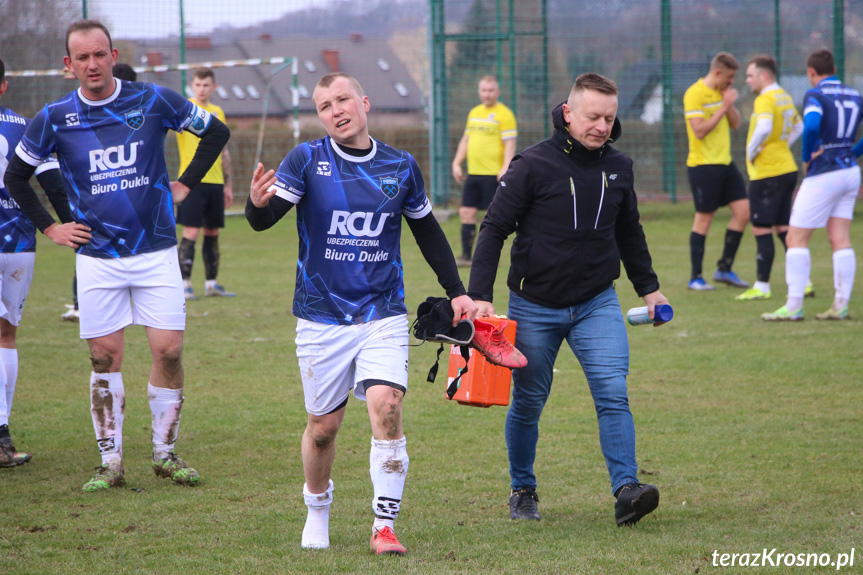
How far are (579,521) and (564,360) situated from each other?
3.69 meters

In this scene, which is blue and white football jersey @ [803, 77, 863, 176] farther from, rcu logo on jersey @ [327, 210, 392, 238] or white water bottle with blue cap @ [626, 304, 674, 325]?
Result: rcu logo on jersey @ [327, 210, 392, 238]

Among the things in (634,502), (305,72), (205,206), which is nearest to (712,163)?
(205,206)

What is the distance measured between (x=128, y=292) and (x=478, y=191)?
909 centimetres

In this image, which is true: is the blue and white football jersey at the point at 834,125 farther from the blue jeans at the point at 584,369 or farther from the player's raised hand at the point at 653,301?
the blue jeans at the point at 584,369

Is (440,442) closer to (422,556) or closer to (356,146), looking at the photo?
(422,556)

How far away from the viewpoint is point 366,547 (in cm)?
387

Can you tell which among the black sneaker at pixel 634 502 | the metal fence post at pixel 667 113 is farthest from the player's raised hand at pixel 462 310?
the metal fence post at pixel 667 113

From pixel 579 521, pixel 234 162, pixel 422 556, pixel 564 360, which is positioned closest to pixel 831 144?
pixel 564 360

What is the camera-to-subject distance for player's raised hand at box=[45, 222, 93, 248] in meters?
4.56

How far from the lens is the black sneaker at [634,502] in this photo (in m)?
3.92

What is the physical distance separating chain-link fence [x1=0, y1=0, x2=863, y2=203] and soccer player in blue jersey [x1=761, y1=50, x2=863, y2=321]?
36.5ft

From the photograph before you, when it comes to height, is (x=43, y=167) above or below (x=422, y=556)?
above

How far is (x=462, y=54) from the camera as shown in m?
20.7
